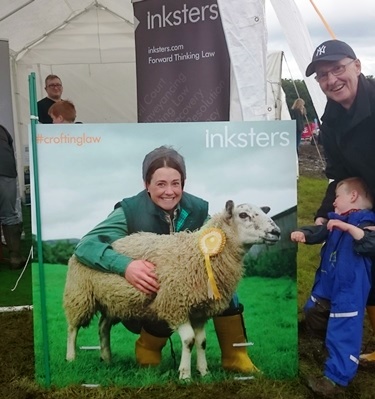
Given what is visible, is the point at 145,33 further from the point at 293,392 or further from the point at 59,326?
the point at 293,392

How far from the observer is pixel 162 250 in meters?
2.71

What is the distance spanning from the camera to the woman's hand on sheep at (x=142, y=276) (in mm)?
2695

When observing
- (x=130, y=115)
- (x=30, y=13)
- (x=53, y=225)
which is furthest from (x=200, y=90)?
(x=130, y=115)

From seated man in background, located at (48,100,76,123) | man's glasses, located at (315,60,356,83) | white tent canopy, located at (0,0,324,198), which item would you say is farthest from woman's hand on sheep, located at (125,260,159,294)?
white tent canopy, located at (0,0,324,198)

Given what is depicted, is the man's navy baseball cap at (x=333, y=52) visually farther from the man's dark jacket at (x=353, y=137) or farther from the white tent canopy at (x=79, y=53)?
the white tent canopy at (x=79, y=53)

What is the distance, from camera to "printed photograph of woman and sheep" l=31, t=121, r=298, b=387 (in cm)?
265

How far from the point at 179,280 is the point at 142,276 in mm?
172

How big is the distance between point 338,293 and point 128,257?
101cm

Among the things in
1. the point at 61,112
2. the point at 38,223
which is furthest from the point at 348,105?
the point at 61,112

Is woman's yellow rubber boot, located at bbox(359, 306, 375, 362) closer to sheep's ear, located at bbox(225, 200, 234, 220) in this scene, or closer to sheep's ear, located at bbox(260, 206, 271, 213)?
sheep's ear, located at bbox(260, 206, 271, 213)

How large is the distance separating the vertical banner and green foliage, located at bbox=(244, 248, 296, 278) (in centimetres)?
119

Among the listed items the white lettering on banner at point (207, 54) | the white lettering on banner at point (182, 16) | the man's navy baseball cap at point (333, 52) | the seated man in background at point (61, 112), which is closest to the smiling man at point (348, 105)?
the man's navy baseball cap at point (333, 52)

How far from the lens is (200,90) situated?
12.7ft

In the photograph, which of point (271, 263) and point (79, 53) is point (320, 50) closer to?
point (271, 263)
